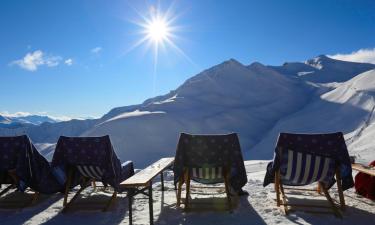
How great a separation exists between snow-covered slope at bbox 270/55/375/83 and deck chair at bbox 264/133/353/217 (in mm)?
123396

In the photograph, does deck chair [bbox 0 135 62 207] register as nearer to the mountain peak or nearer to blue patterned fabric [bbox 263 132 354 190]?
blue patterned fabric [bbox 263 132 354 190]

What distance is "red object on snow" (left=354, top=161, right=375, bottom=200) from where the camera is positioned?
6.95m

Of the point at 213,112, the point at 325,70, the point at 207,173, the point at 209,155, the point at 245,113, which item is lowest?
the point at 207,173

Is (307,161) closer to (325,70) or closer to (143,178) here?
(143,178)

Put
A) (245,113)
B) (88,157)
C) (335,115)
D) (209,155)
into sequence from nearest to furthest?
1. (209,155)
2. (88,157)
3. (335,115)
4. (245,113)

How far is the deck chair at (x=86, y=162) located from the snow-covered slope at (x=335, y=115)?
136 ft

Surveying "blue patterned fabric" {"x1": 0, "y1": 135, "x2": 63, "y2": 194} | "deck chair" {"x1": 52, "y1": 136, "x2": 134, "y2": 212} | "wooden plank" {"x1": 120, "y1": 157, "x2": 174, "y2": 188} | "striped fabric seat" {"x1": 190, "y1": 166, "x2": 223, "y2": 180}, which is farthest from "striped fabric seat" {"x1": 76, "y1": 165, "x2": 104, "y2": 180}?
"striped fabric seat" {"x1": 190, "y1": 166, "x2": 223, "y2": 180}

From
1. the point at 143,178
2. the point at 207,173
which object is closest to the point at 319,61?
the point at 207,173

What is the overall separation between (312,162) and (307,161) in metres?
0.08

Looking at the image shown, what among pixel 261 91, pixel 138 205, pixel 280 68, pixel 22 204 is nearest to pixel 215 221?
pixel 138 205

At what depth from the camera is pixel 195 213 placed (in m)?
6.27

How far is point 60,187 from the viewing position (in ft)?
23.9

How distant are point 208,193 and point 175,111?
6120 centimetres

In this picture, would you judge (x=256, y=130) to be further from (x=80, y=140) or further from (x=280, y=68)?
(x=280, y=68)
